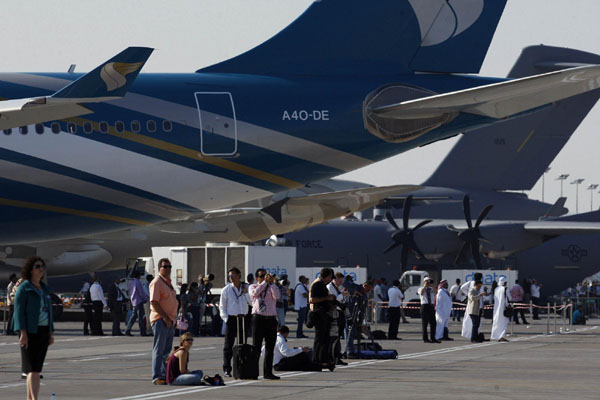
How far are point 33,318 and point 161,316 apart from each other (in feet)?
12.1

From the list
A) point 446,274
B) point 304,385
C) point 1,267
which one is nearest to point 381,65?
point 304,385

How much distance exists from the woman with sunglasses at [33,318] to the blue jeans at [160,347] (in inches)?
133

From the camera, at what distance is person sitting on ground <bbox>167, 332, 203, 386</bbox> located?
15.2m

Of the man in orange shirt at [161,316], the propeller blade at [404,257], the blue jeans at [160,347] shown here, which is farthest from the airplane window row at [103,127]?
the propeller blade at [404,257]

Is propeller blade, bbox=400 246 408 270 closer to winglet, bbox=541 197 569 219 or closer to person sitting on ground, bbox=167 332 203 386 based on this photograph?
winglet, bbox=541 197 569 219

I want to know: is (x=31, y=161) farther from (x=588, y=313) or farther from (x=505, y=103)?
(x=588, y=313)

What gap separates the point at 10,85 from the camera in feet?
66.8

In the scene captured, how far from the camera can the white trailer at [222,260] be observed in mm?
33375

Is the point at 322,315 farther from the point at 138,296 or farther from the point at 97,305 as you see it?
the point at 97,305

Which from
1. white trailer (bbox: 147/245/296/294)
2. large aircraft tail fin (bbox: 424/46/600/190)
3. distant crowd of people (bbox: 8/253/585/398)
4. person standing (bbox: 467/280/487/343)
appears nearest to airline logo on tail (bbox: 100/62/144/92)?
distant crowd of people (bbox: 8/253/585/398)

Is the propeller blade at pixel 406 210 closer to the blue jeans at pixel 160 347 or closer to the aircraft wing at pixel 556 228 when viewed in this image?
the aircraft wing at pixel 556 228

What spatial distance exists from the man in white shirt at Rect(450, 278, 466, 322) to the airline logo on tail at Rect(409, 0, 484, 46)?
47.5 ft

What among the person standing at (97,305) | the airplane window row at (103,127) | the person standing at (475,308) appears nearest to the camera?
the airplane window row at (103,127)

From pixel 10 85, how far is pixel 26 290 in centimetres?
921
